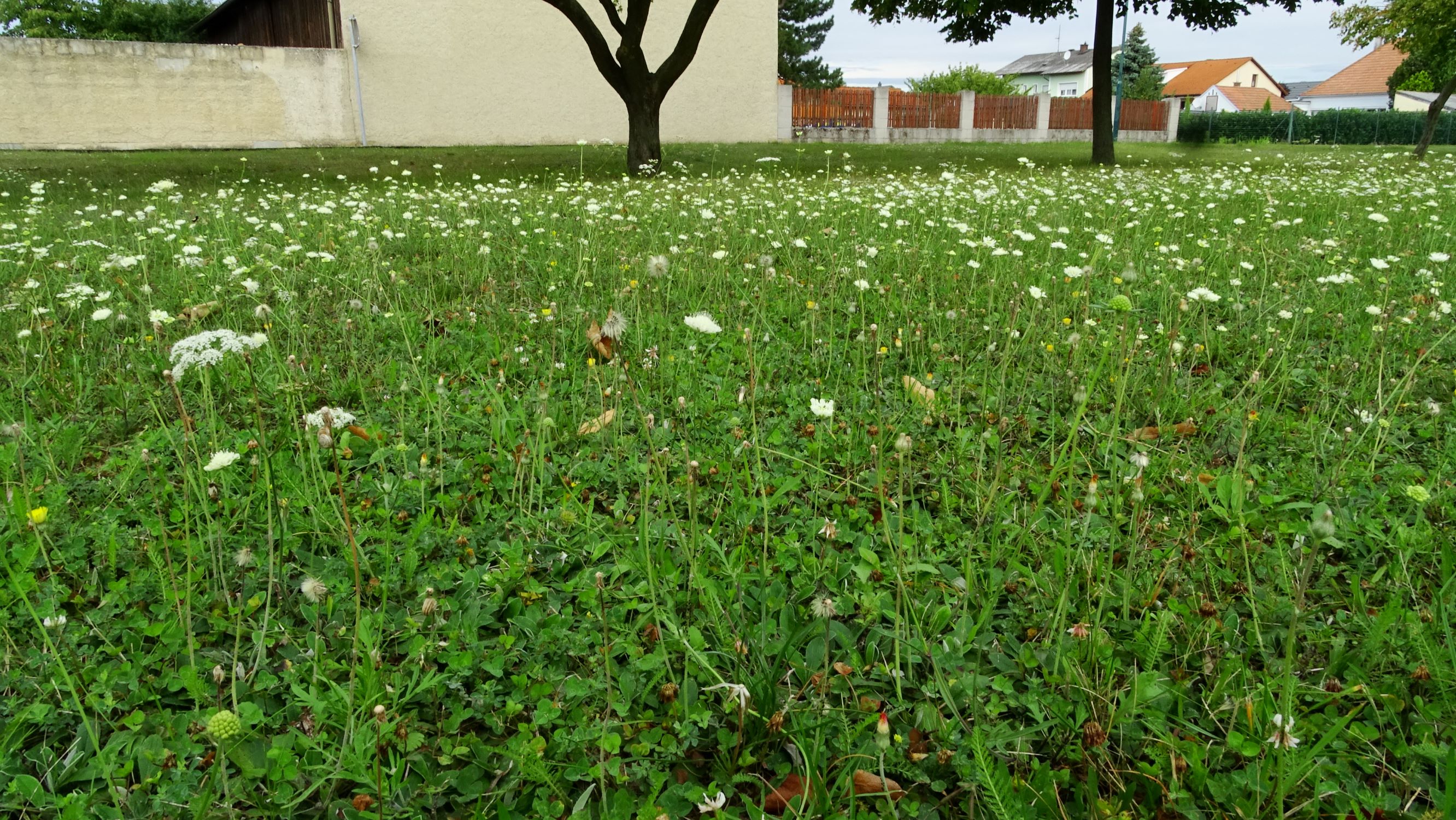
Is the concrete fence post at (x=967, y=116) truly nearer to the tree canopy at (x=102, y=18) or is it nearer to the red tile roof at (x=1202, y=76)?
the tree canopy at (x=102, y=18)

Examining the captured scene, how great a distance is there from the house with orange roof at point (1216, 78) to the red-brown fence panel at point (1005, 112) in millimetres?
53912

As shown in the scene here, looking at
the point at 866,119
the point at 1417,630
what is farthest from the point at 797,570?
the point at 866,119

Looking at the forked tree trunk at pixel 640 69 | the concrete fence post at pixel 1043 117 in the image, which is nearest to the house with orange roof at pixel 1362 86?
the concrete fence post at pixel 1043 117

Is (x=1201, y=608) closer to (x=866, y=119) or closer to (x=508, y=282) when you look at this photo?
(x=508, y=282)

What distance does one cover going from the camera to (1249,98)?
237 feet

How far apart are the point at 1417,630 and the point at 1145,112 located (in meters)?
38.1

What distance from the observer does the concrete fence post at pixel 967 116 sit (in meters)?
28.2

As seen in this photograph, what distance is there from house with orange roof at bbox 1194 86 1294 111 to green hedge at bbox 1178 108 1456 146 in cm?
3226

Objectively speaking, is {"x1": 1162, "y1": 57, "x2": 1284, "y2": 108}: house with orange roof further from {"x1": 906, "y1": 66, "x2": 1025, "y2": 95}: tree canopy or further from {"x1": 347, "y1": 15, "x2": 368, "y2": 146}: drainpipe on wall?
{"x1": 347, "y1": 15, "x2": 368, "y2": 146}: drainpipe on wall

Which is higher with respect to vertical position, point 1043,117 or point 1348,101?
point 1348,101

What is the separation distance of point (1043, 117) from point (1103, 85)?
14.1 m

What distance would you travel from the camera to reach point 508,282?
4.62 meters

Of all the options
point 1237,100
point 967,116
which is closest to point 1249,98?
point 1237,100

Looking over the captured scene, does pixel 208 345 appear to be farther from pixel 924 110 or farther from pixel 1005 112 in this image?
pixel 1005 112
